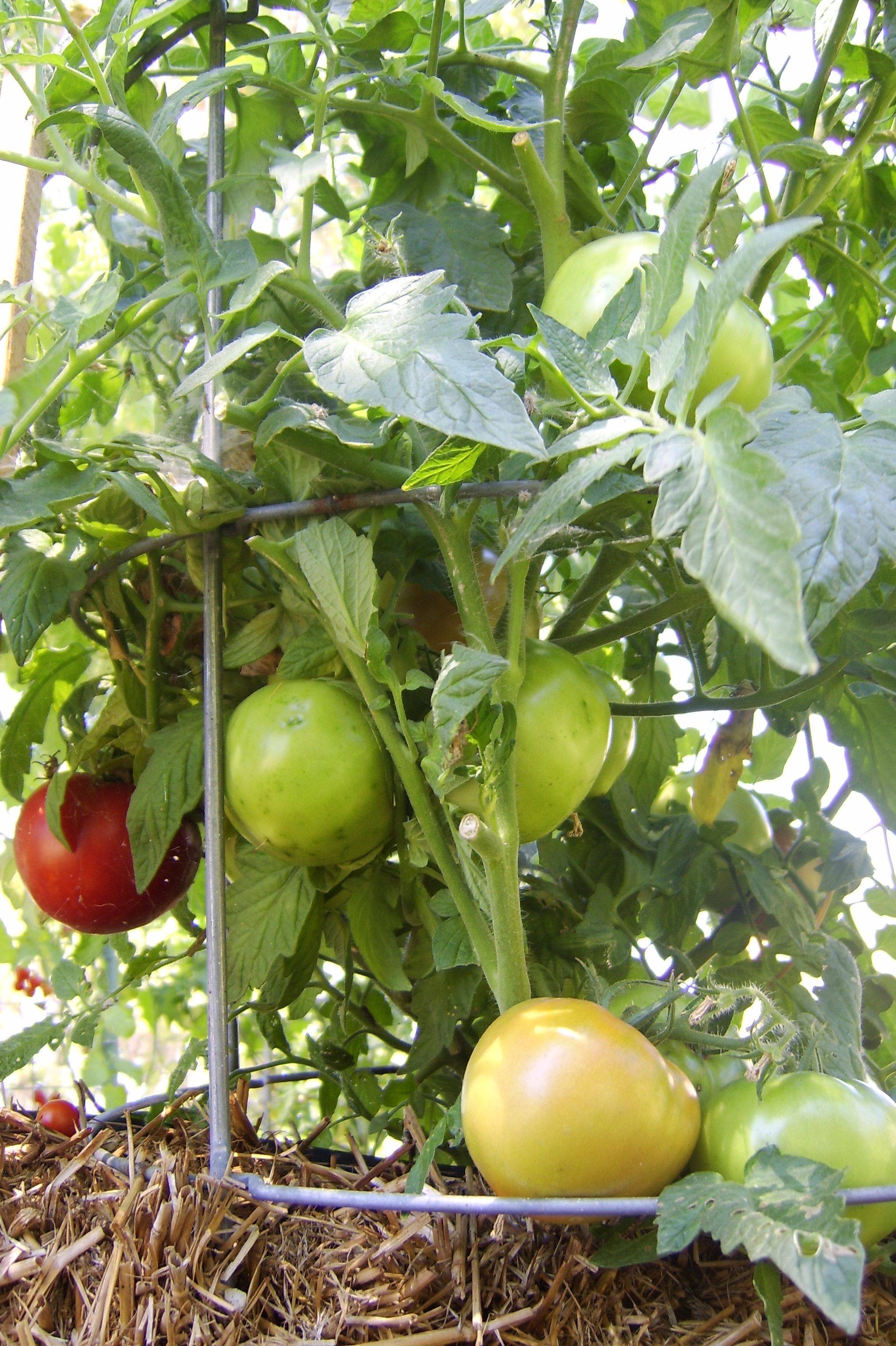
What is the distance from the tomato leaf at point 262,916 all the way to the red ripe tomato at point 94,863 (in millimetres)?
61

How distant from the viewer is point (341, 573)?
0.51m

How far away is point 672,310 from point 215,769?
1.08 ft

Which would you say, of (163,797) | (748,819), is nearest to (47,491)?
(163,797)

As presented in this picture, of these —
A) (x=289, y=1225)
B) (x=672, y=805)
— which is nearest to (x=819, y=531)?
(x=289, y=1225)

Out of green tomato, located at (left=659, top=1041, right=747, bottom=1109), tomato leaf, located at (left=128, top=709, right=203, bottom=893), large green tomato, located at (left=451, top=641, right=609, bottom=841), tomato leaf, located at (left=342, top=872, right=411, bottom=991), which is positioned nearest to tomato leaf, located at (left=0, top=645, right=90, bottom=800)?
tomato leaf, located at (left=128, top=709, right=203, bottom=893)

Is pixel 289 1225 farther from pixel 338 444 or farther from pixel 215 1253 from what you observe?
pixel 338 444

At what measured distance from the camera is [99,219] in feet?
2.31

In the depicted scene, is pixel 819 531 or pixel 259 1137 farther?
pixel 259 1137

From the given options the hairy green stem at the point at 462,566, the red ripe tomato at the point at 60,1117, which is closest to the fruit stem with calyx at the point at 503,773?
the hairy green stem at the point at 462,566

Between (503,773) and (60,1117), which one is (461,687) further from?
(60,1117)

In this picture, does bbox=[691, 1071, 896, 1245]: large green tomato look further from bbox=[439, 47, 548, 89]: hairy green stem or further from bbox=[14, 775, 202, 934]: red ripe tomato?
bbox=[439, 47, 548, 89]: hairy green stem

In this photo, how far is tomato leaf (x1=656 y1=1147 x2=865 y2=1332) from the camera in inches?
12.9

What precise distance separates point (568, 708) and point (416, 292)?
223 millimetres

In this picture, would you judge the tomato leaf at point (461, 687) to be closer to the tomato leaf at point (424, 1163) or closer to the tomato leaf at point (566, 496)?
the tomato leaf at point (566, 496)
